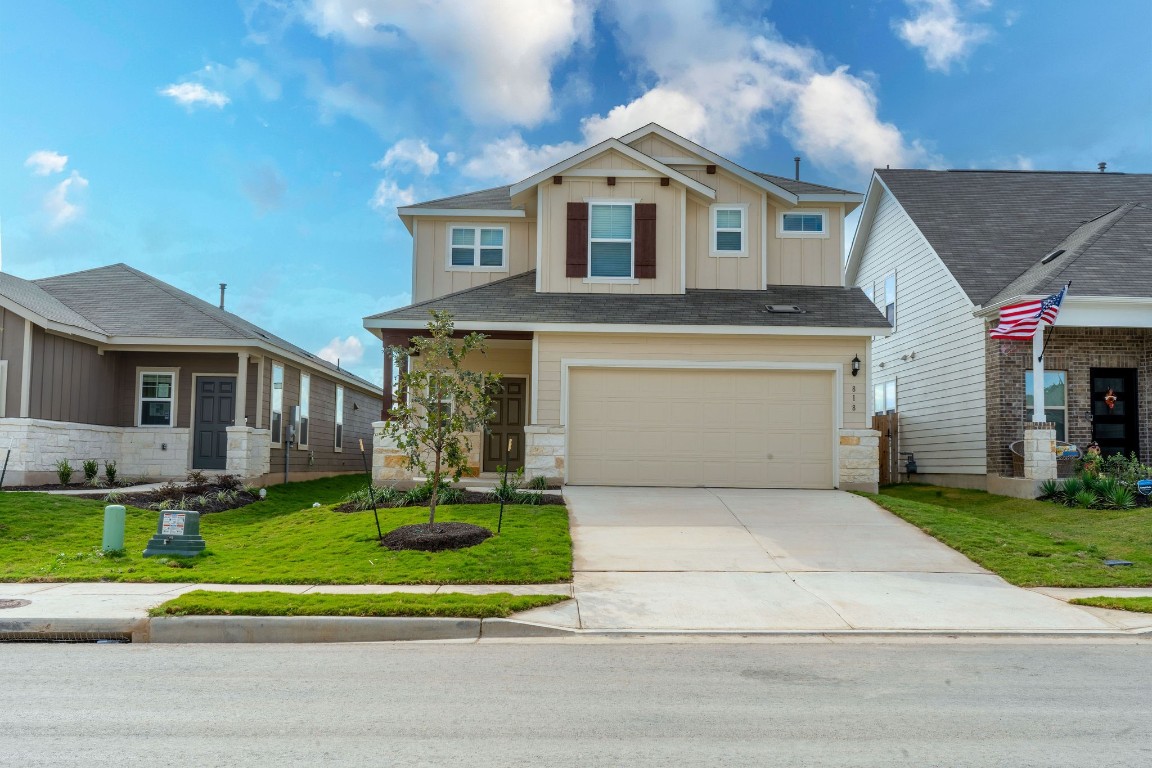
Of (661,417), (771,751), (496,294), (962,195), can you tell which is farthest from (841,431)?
(771,751)

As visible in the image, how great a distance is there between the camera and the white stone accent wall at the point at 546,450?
17.1 meters

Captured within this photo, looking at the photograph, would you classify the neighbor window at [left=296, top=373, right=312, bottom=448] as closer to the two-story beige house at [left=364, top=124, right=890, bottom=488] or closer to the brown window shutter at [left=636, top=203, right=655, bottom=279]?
the two-story beige house at [left=364, top=124, right=890, bottom=488]

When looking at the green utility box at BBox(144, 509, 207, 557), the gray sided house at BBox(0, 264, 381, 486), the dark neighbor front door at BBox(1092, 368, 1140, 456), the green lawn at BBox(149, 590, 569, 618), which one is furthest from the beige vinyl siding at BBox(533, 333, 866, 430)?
the green lawn at BBox(149, 590, 569, 618)

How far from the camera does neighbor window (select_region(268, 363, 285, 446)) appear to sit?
2208 centimetres

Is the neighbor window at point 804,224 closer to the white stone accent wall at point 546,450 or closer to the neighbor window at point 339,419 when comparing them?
the white stone accent wall at point 546,450

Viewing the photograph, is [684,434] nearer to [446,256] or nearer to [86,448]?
[446,256]

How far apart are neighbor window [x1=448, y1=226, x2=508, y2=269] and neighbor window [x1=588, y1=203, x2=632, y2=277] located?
240 centimetres

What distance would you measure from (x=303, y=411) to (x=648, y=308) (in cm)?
1099

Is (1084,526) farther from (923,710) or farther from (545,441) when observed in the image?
(923,710)

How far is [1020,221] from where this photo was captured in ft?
73.0

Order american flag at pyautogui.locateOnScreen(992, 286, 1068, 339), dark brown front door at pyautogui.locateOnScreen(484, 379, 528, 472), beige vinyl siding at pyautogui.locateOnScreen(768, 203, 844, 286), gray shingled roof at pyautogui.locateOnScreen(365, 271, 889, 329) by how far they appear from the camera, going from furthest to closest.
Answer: beige vinyl siding at pyautogui.locateOnScreen(768, 203, 844, 286) < dark brown front door at pyautogui.locateOnScreen(484, 379, 528, 472) < gray shingled roof at pyautogui.locateOnScreen(365, 271, 889, 329) < american flag at pyautogui.locateOnScreen(992, 286, 1068, 339)

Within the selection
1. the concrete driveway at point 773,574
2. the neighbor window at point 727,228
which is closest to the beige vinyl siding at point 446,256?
the neighbor window at point 727,228

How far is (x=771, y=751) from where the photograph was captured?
5.00 m

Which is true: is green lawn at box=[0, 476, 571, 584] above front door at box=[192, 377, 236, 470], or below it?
below
